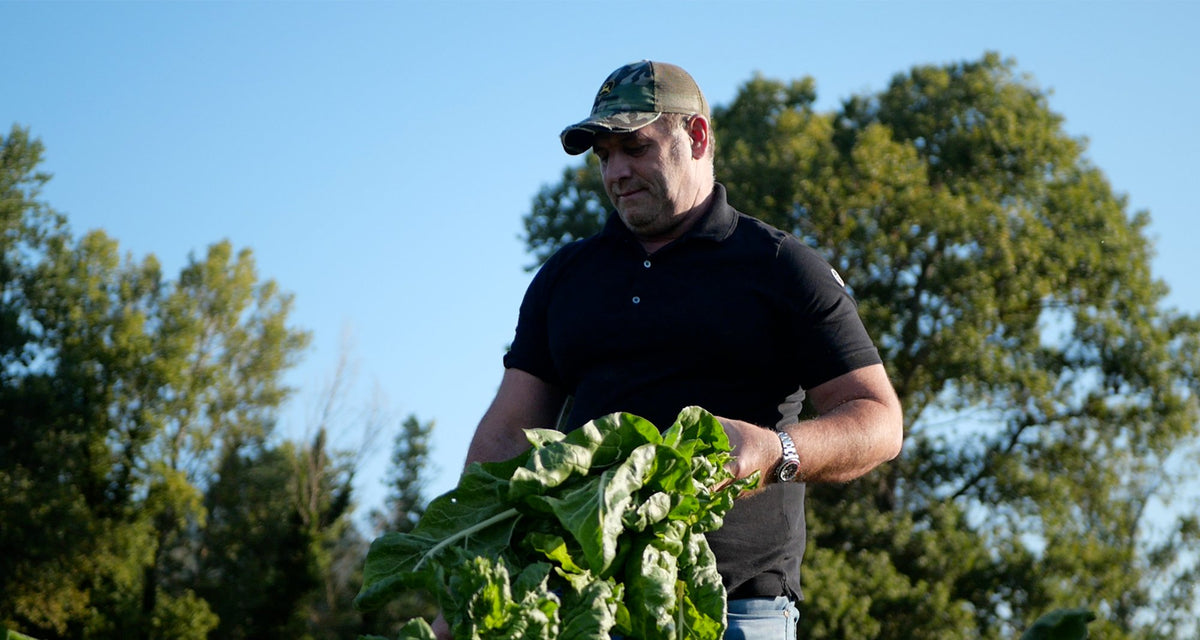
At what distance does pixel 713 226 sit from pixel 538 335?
0.72m

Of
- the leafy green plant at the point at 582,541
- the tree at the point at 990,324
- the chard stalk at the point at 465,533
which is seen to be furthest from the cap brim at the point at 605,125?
the tree at the point at 990,324

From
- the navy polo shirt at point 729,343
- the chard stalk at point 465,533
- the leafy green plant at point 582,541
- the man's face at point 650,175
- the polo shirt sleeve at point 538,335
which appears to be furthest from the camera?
the polo shirt sleeve at point 538,335

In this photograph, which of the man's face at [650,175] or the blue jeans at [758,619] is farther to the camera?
the man's face at [650,175]

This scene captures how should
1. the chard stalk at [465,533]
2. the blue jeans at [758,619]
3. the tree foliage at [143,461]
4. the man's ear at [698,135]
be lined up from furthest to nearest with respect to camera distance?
the tree foliage at [143,461] < the man's ear at [698,135] < the blue jeans at [758,619] < the chard stalk at [465,533]

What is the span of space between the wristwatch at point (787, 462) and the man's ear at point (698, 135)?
119 centimetres

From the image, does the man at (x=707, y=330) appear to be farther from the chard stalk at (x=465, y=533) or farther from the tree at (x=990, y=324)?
the tree at (x=990, y=324)

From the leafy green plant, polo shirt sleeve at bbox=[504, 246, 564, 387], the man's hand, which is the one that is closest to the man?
polo shirt sleeve at bbox=[504, 246, 564, 387]

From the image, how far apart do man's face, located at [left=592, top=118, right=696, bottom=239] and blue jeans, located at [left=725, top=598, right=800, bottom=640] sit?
1206 millimetres

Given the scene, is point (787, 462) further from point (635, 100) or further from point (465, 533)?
point (635, 100)

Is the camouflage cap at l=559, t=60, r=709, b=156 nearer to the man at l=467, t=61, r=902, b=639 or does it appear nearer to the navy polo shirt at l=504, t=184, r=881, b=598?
the man at l=467, t=61, r=902, b=639

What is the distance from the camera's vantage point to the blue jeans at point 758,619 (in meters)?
3.64

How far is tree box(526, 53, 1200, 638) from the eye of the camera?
25.6 meters

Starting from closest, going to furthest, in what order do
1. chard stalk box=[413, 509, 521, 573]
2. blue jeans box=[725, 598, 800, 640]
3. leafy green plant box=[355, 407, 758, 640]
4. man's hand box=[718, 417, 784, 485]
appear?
leafy green plant box=[355, 407, 758, 640]
chard stalk box=[413, 509, 521, 573]
man's hand box=[718, 417, 784, 485]
blue jeans box=[725, 598, 800, 640]

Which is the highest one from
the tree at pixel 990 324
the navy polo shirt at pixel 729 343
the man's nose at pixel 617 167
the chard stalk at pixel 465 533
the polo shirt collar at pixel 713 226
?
the tree at pixel 990 324
